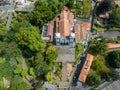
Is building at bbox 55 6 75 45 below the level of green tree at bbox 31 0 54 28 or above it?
below

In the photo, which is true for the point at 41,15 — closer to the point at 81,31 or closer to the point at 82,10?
the point at 81,31

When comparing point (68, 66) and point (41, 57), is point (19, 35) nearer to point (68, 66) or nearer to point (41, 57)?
point (41, 57)

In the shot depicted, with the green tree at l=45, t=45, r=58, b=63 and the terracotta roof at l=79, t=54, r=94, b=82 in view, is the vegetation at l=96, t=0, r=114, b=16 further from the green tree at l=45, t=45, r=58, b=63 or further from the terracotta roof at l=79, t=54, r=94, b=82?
the green tree at l=45, t=45, r=58, b=63

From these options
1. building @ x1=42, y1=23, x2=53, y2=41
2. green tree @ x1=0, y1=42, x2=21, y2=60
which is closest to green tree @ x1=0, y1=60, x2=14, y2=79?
green tree @ x1=0, y1=42, x2=21, y2=60

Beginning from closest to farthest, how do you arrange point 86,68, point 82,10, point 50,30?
point 86,68 < point 50,30 < point 82,10

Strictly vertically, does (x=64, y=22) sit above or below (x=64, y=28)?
above

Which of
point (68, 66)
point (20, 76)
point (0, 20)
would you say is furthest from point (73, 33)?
point (0, 20)

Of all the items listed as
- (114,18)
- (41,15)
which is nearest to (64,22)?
(41,15)
